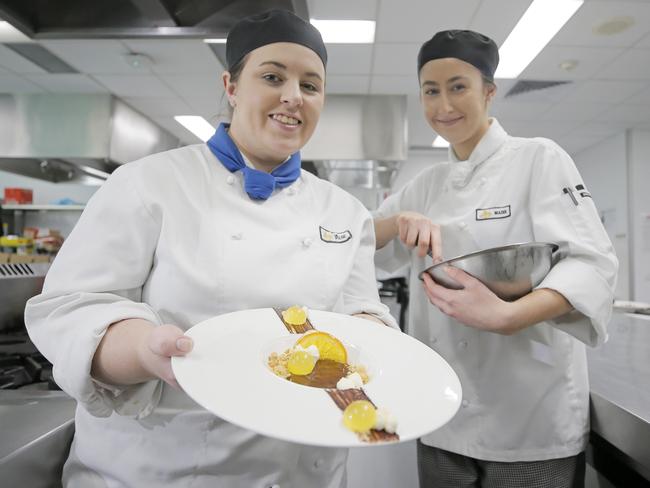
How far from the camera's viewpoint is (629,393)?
114 cm

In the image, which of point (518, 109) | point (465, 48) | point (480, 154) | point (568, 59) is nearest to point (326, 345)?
point (480, 154)

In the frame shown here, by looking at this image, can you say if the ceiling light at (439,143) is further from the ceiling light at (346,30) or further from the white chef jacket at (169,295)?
the white chef jacket at (169,295)

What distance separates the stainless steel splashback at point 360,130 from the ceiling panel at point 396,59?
564mm

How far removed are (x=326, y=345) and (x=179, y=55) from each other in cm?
370

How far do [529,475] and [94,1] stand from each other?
2234 millimetres

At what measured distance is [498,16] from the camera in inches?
122

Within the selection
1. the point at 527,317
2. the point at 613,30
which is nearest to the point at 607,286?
the point at 527,317

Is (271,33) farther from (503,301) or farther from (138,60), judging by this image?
(138,60)

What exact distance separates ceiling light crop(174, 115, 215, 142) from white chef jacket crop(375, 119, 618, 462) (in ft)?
15.9

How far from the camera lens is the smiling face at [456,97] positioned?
127 cm

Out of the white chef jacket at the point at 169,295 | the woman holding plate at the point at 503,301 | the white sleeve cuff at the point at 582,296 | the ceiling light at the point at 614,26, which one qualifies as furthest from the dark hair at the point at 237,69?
the ceiling light at the point at 614,26

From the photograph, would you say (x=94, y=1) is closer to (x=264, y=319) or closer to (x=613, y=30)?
(x=264, y=319)

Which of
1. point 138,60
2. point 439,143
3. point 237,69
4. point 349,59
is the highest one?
point 439,143

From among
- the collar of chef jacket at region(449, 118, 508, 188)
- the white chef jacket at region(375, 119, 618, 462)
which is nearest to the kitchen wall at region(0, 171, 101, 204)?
the collar of chef jacket at region(449, 118, 508, 188)
